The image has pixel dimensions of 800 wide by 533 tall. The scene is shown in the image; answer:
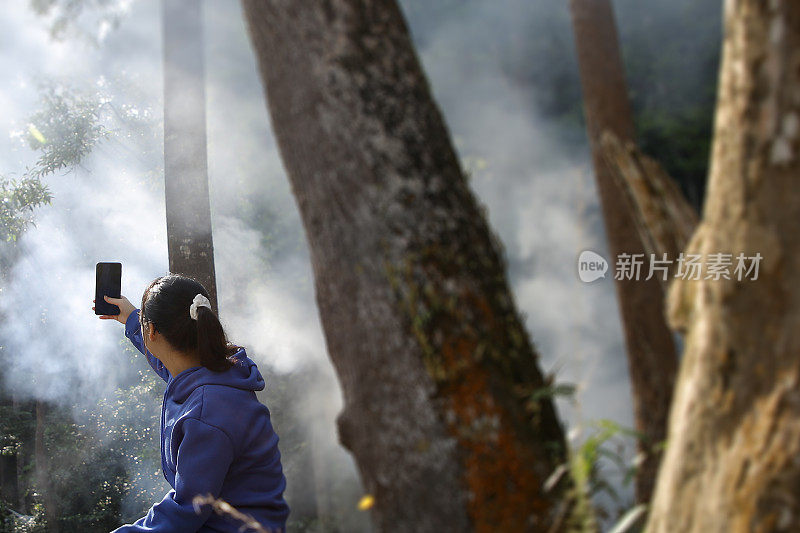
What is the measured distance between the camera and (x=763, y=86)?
0.99 meters

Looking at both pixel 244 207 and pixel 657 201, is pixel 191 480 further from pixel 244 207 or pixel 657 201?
pixel 244 207

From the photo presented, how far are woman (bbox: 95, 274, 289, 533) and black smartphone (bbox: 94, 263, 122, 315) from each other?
33.6 inches

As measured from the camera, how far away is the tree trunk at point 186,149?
3930 mm

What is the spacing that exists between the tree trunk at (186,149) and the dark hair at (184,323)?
49.4 inches

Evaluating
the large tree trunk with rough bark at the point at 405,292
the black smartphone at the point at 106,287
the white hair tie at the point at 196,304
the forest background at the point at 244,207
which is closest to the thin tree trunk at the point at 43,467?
the forest background at the point at 244,207

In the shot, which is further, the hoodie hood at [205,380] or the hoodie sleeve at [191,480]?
the hoodie hood at [205,380]

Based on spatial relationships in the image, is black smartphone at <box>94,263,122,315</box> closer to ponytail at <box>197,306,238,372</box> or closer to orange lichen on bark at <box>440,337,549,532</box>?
ponytail at <box>197,306,238,372</box>

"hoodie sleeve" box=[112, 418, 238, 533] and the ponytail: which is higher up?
the ponytail

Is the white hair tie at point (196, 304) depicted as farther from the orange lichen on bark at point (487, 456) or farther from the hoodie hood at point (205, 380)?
the orange lichen on bark at point (487, 456)

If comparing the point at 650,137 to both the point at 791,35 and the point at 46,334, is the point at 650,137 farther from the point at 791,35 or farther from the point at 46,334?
the point at 46,334

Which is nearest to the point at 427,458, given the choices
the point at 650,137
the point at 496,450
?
the point at 496,450

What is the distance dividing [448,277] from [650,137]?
6805 mm

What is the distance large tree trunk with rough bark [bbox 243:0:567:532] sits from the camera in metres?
1.21

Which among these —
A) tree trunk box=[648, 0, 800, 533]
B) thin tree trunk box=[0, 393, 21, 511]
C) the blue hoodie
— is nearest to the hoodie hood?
the blue hoodie
